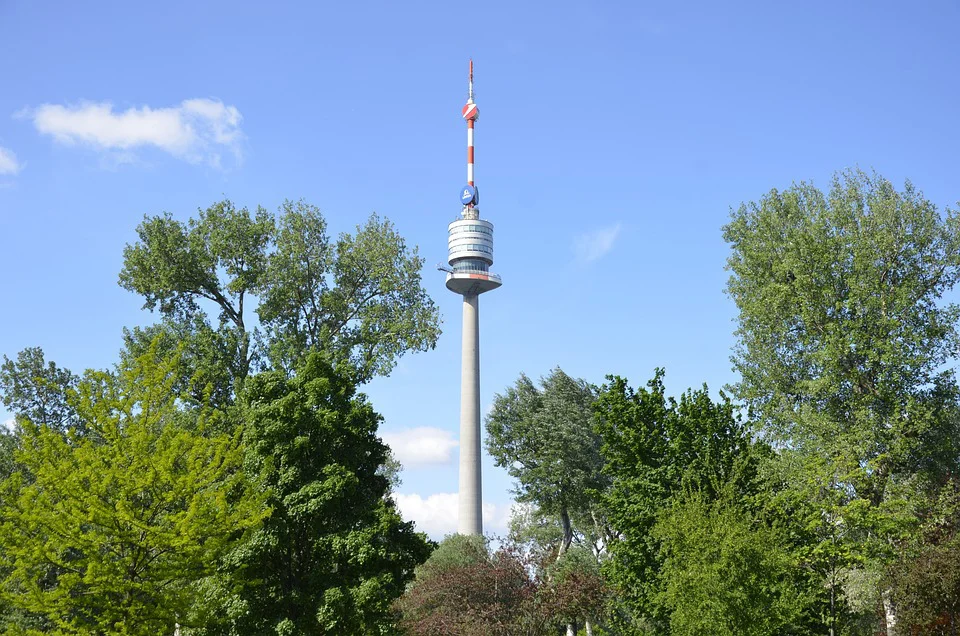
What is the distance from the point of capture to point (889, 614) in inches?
1179

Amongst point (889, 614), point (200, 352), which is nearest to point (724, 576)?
point (889, 614)

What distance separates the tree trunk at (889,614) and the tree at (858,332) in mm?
3416

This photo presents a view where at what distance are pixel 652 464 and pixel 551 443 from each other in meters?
26.4

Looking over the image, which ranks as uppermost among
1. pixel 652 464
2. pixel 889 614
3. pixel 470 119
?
pixel 470 119

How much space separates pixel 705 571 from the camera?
22234 mm

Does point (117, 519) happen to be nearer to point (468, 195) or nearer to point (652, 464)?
point (652, 464)

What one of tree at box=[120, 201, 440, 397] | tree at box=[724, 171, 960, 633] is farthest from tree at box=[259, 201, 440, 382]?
tree at box=[724, 171, 960, 633]

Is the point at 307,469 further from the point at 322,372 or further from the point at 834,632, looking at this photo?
the point at 834,632

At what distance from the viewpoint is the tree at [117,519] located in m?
16.5

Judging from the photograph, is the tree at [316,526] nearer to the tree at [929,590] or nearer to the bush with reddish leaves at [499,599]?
the bush with reddish leaves at [499,599]

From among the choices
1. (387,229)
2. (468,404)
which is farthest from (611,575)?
(468,404)

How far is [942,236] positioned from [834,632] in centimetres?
1963

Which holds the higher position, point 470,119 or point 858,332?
point 470,119

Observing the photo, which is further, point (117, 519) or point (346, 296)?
point (346, 296)
